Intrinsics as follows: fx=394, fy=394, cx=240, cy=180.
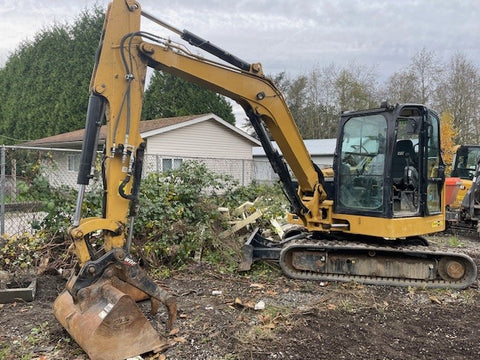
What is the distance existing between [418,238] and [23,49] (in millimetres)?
29100

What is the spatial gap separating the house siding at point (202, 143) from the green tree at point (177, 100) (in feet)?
20.0

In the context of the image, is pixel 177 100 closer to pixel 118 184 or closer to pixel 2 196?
pixel 2 196

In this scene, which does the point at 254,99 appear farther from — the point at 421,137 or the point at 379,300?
the point at 379,300

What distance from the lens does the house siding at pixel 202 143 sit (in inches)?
632

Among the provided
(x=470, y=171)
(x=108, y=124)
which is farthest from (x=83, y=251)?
(x=470, y=171)

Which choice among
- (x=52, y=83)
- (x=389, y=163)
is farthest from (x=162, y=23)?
(x=52, y=83)

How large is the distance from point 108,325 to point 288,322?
73.5 inches

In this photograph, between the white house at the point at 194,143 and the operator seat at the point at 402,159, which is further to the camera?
the white house at the point at 194,143

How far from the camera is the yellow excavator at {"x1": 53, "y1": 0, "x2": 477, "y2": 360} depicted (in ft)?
11.8

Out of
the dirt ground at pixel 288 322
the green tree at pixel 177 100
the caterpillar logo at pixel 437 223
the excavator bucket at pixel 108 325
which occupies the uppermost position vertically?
the green tree at pixel 177 100

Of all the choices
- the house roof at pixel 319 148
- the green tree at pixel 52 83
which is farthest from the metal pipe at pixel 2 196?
the house roof at pixel 319 148

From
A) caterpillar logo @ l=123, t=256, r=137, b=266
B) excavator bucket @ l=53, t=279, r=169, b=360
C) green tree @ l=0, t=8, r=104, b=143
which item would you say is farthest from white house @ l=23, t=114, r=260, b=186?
excavator bucket @ l=53, t=279, r=169, b=360

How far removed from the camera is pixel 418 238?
6.17 m

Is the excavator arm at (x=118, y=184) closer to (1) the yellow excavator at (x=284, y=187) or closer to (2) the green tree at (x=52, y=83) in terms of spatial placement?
(1) the yellow excavator at (x=284, y=187)
